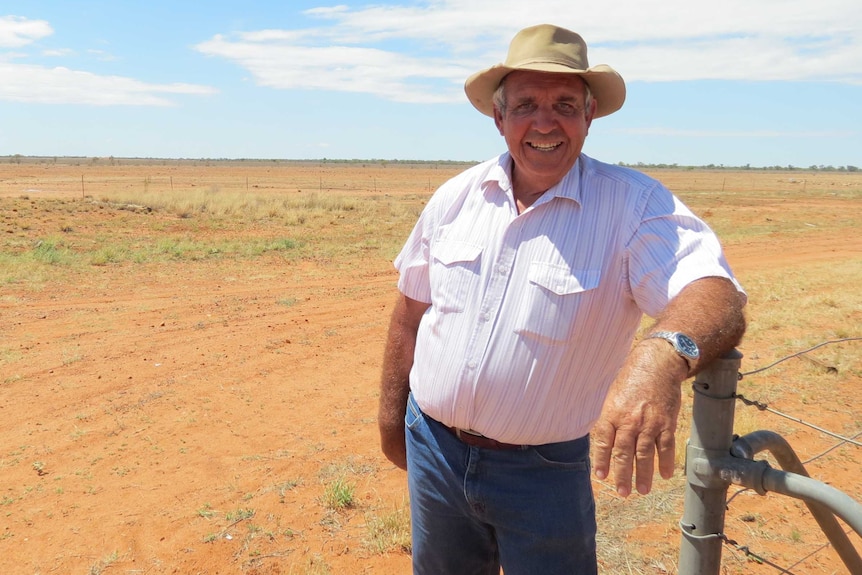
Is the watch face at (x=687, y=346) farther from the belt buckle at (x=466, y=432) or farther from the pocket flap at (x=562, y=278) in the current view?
the belt buckle at (x=466, y=432)

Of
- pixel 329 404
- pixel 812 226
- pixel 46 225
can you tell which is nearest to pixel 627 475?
pixel 329 404

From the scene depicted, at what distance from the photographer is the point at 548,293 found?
186 cm

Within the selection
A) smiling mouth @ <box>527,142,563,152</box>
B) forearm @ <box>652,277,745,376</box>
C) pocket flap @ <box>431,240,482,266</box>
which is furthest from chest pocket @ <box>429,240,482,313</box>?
forearm @ <box>652,277,745,376</box>

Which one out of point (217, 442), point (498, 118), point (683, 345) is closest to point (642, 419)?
point (683, 345)

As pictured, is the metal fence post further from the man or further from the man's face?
the man's face

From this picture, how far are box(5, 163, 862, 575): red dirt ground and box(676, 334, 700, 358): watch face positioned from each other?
239 centimetres

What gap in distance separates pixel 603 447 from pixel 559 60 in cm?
111

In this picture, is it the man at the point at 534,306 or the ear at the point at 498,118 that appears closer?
the man at the point at 534,306

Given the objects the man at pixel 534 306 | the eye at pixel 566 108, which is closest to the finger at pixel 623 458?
the man at pixel 534 306

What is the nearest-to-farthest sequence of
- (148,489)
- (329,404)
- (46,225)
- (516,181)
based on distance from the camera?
(516,181) < (148,489) < (329,404) < (46,225)

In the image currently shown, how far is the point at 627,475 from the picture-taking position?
1.38 m

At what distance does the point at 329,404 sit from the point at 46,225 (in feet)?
45.7

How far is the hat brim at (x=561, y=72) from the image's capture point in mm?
2001

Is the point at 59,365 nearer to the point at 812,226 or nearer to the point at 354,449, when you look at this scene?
the point at 354,449
